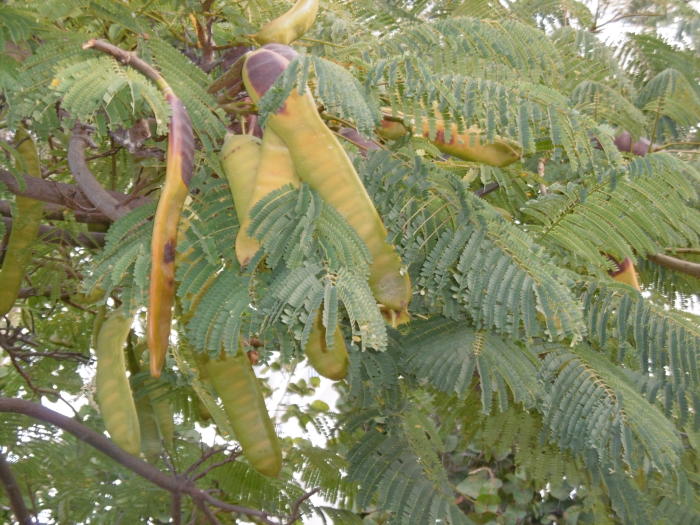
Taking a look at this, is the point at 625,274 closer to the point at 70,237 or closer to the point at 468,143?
the point at 468,143

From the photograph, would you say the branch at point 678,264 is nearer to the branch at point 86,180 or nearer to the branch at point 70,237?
the branch at point 86,180

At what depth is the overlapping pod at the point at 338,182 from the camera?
1.51 meters

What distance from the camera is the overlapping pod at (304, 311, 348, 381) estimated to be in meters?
1.60

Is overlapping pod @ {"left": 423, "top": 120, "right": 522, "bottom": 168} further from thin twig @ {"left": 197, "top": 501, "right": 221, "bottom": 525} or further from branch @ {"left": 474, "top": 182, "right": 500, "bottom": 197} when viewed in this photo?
thin twig @ {"left": 197, "top": 501, "right": 221, "bottom": 525}

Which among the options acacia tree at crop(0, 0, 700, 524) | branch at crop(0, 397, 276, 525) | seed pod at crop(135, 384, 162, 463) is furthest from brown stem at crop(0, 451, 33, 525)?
seed pod at crop(135, 384, 162, 463)

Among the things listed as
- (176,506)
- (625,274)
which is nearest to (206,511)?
(176,506)

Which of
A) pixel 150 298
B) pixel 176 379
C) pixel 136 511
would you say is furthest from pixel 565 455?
pixel 150 298

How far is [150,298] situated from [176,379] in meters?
1.59

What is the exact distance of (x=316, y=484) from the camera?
11.5ft

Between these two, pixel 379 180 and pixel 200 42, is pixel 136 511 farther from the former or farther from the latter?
pixel 379 180

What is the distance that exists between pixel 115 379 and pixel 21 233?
853mm

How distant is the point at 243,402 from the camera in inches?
86.0

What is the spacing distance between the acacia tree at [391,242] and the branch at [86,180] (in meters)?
0.01

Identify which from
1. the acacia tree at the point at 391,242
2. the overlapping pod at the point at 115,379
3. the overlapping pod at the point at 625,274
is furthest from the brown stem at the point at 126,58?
the overlapping pod at the point at 625,274
